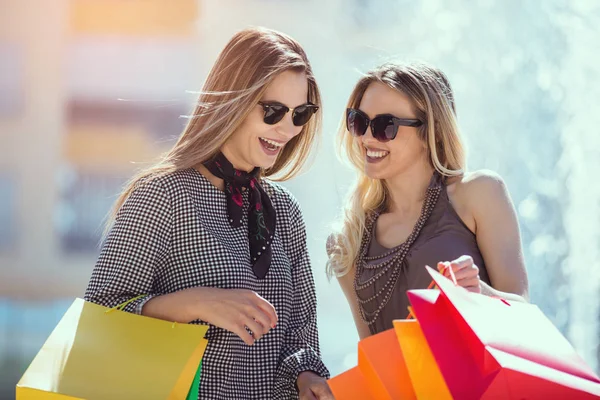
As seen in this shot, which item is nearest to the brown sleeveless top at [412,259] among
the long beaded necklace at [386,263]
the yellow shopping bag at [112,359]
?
the long beaded necklace at [386,263]

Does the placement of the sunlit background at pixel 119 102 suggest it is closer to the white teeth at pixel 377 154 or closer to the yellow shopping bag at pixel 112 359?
the white teeth at pixel 377 154

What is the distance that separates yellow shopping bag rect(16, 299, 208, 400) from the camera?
1342 mm

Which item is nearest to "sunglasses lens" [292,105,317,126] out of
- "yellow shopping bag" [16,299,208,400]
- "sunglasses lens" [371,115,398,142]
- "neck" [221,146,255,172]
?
"neck" [221,146,255,172]

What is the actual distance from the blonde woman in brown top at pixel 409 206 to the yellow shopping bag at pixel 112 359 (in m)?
0.99

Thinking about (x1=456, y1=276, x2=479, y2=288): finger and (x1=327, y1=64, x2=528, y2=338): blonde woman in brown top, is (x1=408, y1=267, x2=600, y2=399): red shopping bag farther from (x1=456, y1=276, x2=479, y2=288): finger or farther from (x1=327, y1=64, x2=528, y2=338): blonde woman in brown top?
(x1=327, y1=64, x2=528, y2=338): blonde woman in brown top

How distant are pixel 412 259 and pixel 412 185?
0.98ft

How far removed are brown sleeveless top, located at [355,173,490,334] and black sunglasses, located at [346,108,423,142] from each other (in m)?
0.20

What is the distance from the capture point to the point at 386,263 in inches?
94.0

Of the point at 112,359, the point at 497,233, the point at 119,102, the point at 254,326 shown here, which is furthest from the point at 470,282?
the point at 119,102

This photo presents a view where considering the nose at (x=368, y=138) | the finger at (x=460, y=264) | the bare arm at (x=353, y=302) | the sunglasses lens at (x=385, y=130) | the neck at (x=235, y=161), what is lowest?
the bare arm at (x=353, y=302)

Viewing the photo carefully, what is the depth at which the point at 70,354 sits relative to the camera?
4.60 ft

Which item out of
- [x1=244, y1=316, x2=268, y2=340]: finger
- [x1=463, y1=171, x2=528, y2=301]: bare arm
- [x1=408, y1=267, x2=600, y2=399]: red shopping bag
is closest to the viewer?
[x1=408, y1=267, x2=600, y2=399]: red shopping bag

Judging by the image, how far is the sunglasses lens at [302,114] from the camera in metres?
1.98

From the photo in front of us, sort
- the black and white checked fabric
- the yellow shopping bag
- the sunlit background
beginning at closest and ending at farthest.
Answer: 1. the yellow shopping bag
2. the black and white checked fabric
3. the sunlit background
